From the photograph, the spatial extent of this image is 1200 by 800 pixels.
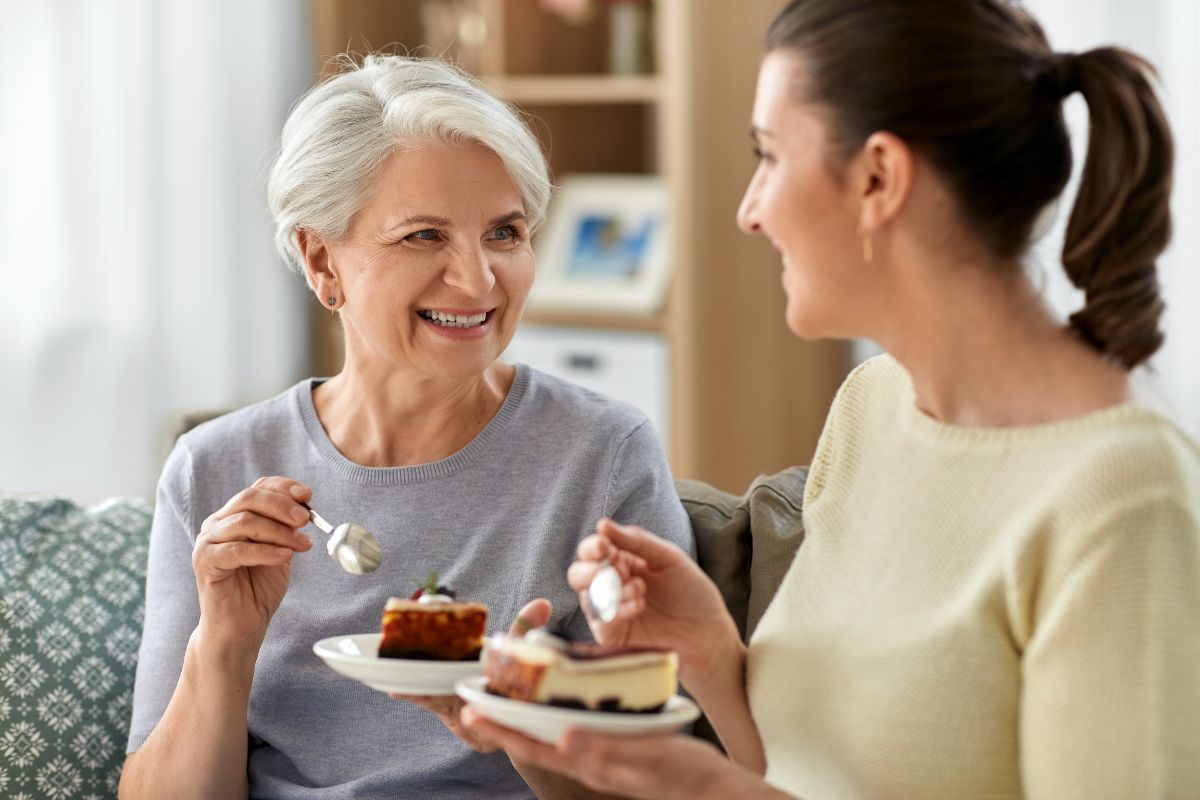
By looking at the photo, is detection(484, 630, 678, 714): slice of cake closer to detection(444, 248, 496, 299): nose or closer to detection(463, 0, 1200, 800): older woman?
detection(463, 0, 1200, 800): older woman

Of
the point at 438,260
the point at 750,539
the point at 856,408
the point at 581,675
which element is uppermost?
the point at 438,260

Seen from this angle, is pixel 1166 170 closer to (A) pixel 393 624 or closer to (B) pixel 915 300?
(B) pixel 915 300

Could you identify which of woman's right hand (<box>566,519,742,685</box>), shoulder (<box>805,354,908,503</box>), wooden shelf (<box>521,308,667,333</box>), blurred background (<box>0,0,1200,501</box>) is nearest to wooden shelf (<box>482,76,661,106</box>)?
blurred background (<box>0,0,1200,501</box>)

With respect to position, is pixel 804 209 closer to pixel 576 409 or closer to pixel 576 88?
pixel 576 409

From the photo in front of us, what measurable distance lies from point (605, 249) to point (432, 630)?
2.81 metres

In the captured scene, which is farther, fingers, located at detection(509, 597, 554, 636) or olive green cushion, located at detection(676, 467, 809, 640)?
olive green cushion, located at detection(676, 467, 809, 640)

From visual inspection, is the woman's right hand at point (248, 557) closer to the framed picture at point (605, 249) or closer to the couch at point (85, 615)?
the couch at point (85, 615)

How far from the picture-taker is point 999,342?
48.0 inches

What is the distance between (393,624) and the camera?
4.34ft

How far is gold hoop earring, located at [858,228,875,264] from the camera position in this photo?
1208mm

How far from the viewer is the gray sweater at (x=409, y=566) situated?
163 centimetres

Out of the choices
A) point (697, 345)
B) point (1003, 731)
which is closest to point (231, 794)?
point (1003, 731)

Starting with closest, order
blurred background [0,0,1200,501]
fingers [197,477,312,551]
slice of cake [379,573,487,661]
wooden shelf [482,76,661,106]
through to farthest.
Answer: slice of cake [379,573,487,661], fingers [197,477,312,551], blurred background [0,0,1200,501], wooden shelf [482,76,661,106]

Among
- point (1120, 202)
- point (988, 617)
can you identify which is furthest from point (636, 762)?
point (1120, 202)
